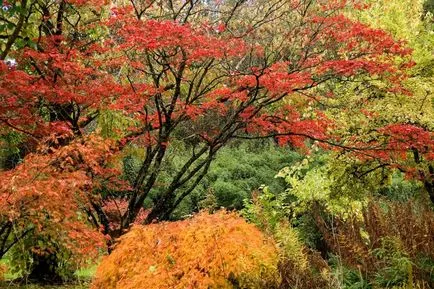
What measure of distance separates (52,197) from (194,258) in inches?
97.3

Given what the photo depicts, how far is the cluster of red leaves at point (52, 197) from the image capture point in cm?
581

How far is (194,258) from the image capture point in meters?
4.47

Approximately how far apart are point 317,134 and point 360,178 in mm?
2364

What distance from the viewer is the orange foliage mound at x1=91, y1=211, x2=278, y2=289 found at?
4359 millimetres

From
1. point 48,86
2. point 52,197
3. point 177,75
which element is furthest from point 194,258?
point 177,75

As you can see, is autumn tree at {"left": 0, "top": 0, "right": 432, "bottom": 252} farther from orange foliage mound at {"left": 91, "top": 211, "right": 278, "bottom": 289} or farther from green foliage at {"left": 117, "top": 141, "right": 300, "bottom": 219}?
green foliage at {"left": 117, "top": 141, "right": 300, "bottom": 219}

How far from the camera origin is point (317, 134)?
8273mm

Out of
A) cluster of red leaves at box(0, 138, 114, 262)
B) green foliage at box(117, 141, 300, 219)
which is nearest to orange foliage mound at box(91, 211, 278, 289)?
cluster of red leaves at box(0, 138, 114, 262)

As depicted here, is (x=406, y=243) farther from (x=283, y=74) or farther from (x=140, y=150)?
(x=140, y=150)

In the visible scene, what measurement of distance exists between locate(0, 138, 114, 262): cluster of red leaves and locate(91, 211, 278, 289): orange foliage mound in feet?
4.66

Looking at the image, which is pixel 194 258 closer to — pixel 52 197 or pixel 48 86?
pixel 52 197

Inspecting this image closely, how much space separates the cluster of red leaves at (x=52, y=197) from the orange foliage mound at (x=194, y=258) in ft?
4.66

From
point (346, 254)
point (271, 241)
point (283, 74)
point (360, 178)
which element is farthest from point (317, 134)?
point (346, 254)

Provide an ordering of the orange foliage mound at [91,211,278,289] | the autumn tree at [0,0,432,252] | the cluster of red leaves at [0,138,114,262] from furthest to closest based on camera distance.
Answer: the autumn tree at [0,0,432,252], the cluster of red leaves at [0,138,114,262], the orange foliage mound at [91,211,278,289]
